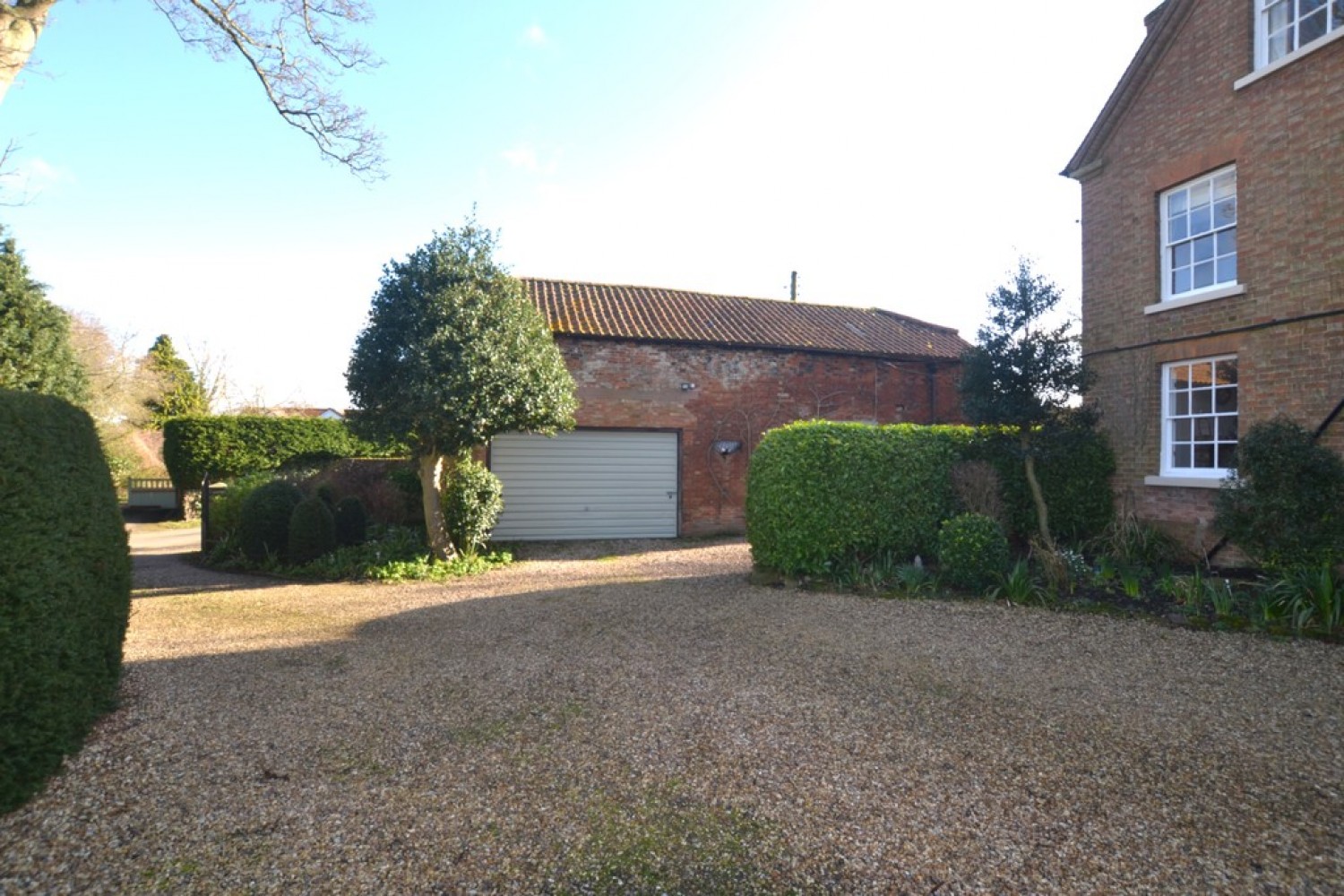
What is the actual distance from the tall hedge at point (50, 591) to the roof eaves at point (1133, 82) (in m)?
12.5

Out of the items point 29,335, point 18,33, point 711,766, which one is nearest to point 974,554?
point 711,766

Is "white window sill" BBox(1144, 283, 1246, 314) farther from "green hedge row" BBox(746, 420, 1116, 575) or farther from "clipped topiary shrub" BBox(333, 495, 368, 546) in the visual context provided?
"clipped topiary shrub" BBox(333, 495, 368, 546)

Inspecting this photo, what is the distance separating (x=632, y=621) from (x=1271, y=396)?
7.69 meters

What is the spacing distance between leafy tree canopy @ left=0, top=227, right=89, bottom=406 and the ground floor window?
54.6 ft

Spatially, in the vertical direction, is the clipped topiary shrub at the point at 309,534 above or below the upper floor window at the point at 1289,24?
below

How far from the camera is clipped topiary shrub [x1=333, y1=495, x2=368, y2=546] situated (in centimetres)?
1217

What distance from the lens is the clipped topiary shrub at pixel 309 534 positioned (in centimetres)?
1137

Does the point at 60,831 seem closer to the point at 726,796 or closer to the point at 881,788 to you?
the point at 726,796

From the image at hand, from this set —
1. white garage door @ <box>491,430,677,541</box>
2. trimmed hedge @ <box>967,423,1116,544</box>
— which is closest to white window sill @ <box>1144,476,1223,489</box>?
trimmed hedge @ <box>967,423,1116,544</box>

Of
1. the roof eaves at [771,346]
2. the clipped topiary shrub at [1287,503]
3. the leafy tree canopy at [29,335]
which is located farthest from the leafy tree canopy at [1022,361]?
the leafy tree canopy at [29,335]

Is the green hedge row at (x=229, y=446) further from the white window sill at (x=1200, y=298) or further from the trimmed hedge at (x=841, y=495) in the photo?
the white window sill at (x=1200, y=298)

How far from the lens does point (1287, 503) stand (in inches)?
272

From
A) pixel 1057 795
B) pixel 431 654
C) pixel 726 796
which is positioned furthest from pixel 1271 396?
pixel 431 654

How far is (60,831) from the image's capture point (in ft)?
9.86
